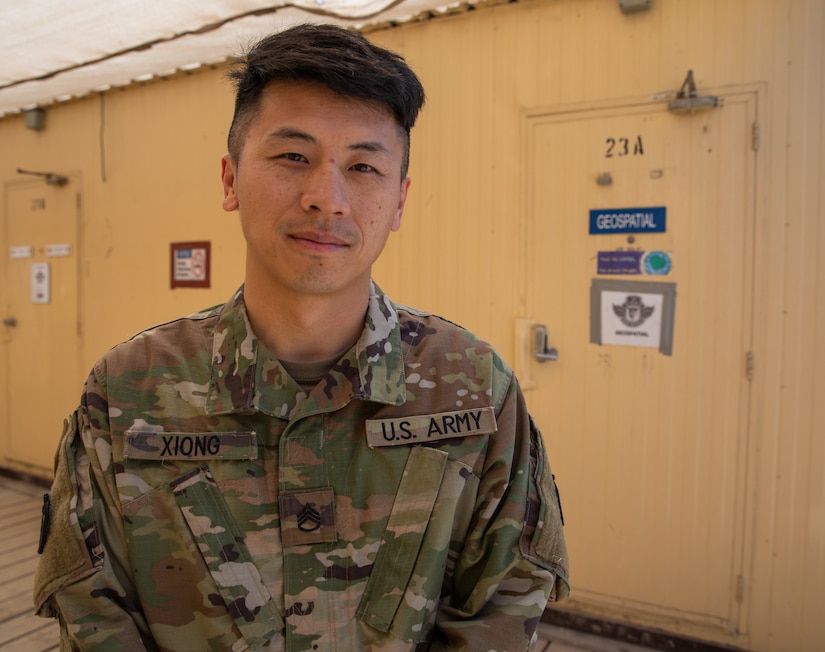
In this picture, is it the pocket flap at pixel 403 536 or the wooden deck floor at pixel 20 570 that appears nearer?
the pocket flap at pixel 403 536

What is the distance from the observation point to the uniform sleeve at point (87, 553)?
3.57 feet

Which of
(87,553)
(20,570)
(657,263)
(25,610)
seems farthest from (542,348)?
(20,570)

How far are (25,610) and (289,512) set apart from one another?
9.07 feet

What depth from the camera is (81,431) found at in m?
1.20

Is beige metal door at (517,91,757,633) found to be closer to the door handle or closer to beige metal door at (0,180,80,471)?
the door handle

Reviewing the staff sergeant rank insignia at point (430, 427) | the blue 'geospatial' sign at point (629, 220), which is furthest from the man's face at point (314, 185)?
the blue 'geospatial' sign at point (629, 220)

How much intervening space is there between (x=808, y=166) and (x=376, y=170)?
2.17m

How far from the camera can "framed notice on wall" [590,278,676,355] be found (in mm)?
2861

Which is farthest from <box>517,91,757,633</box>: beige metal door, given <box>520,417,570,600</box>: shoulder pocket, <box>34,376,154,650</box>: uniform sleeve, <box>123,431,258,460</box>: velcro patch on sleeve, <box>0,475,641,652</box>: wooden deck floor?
<box>34,376,154,650</box>: uniform sleeve

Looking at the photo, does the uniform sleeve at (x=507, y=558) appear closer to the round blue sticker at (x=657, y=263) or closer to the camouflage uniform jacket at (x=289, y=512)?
the camouflage uniform jacket at (x=289, y=512)

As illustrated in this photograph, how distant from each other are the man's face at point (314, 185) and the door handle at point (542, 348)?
1.98m

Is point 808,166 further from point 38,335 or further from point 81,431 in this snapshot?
point 38,335

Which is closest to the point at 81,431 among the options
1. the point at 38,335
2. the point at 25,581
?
the point at 25,581

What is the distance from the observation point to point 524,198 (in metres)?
3.11
